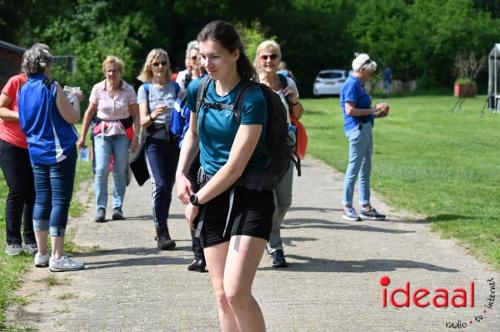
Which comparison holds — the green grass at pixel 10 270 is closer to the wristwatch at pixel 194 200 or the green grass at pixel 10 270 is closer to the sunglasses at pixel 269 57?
the wristwatch at pixel 194 200

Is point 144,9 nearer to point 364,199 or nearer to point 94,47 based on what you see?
point 94,47

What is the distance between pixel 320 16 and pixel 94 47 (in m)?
22.5

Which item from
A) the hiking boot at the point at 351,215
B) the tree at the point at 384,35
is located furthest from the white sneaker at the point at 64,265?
the tree at the point at 384,35

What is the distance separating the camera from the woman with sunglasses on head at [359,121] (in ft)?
30.9

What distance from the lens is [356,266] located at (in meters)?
7.32

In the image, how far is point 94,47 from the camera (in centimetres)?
3947

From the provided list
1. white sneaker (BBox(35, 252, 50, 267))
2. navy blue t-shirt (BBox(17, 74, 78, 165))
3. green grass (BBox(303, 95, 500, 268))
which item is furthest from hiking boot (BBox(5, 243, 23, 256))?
green grass (BBox(303, 95, 500, 268))

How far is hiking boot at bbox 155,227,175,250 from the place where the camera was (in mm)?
8047

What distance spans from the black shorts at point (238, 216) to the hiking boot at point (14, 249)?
3.80 meters

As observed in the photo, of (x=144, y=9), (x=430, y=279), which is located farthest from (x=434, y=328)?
(x=144, y=9)

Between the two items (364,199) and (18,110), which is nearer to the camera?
(18,110)

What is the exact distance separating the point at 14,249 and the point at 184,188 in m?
3.77

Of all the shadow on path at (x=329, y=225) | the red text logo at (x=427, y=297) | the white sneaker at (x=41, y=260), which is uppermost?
the red text logo at (x=427, y=297)

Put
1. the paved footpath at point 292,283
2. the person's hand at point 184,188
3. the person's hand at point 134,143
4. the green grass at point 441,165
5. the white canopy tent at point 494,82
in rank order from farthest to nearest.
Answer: the white canopy tent at point 494,82 < the person's hand at point 134,143 < the green grass at point 441,165 < the paved footpath at point 292,283 < the person's hand at point 184,188
